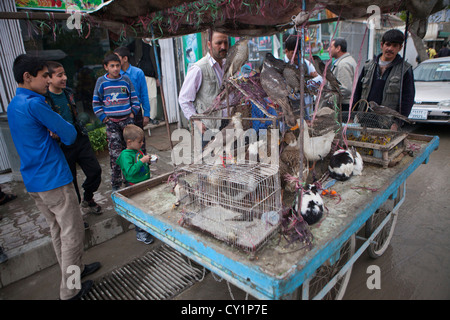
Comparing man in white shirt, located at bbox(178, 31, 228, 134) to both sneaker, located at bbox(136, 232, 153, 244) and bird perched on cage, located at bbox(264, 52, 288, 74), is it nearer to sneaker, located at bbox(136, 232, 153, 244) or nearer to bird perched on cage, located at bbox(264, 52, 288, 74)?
bird perched on cage, located at bbox(264, 52, 288, 74)

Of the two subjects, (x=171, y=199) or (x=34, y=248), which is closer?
(x=171, y=199)

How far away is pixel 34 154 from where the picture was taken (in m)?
2.23

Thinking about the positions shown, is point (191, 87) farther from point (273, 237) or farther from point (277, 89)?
point (273, 237)

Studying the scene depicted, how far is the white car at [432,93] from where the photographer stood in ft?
20.9

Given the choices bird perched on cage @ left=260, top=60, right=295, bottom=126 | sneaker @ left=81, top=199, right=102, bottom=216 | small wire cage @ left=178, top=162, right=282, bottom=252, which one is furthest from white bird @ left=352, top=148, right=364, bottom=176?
sneaker @ left=81, top=199, right=102, bottom=216

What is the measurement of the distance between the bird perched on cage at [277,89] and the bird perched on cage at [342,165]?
2.17 feet

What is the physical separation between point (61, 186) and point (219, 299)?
1.65 m

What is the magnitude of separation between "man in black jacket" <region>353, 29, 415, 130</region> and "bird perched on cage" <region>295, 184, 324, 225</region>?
2020 millimetres

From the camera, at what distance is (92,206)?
3529mm

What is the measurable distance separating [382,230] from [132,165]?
265 centimetres

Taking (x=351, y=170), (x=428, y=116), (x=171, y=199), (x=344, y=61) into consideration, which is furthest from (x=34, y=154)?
(x=428, y=116)

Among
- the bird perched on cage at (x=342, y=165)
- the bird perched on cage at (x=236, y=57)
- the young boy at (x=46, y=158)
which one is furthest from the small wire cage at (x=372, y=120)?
the young boy at (x=46, y=158)

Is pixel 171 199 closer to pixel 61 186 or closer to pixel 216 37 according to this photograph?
pixel 61 186

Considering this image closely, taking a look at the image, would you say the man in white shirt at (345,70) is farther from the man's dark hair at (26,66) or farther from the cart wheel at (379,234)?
the man's dark hair at (26,66)
